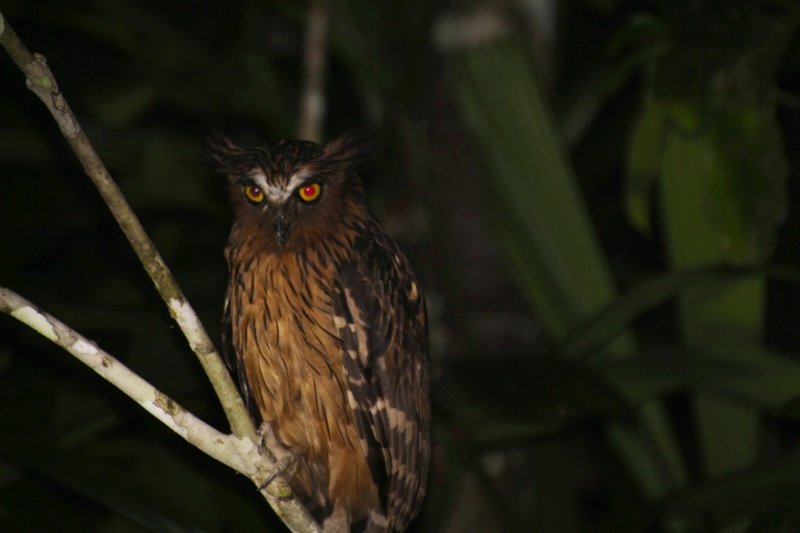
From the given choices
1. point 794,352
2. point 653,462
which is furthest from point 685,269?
point 794,352

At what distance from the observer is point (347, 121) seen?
4043 mm

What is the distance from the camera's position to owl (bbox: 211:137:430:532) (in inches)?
81.6

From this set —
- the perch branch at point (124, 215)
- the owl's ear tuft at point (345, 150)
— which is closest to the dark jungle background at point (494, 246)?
the owl's ear tuft at point (345, 150)

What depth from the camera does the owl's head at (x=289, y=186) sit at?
1.81 m

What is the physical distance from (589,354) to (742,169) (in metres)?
0.59

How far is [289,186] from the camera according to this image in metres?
1.82

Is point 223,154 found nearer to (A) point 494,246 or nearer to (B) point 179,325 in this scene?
(B) point 179,325

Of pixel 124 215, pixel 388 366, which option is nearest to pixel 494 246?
pixel 388 366

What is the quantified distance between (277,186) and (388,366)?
1.82 feet

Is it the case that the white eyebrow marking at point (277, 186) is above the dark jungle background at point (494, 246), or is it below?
above

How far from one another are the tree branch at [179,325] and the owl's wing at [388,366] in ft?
1.56

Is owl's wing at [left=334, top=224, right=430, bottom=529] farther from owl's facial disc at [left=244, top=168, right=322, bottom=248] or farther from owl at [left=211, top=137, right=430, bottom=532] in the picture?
owl's facial disc at [left=244, top=168, right=322, bottom=248]

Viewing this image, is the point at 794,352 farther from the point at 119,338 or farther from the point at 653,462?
the point at 119,338

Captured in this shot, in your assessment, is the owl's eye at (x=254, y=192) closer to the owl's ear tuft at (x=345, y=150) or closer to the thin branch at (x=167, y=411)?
the owl's ear tuft at (x=345, y=150)
